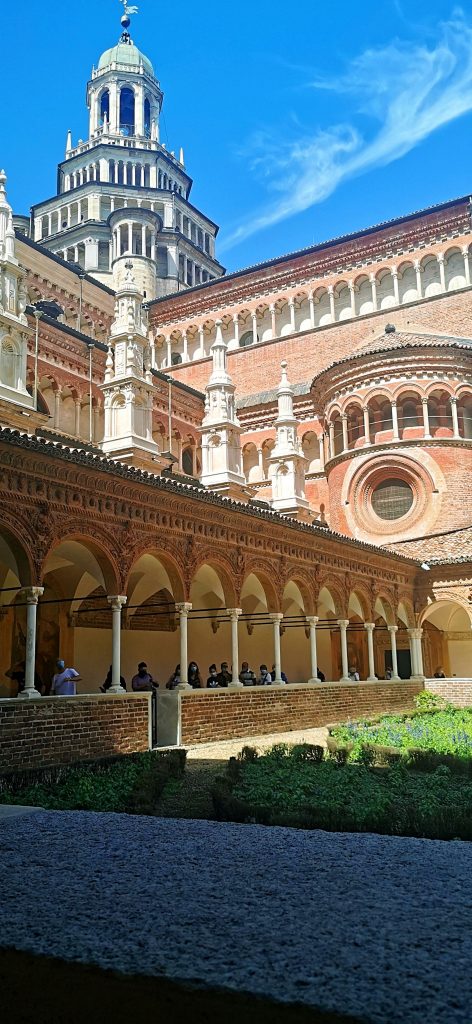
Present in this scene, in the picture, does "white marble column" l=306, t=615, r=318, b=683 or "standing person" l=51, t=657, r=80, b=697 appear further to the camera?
"white marble column" l=306, t=615, r=318, b=683

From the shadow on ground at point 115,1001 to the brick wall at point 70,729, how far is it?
829cm

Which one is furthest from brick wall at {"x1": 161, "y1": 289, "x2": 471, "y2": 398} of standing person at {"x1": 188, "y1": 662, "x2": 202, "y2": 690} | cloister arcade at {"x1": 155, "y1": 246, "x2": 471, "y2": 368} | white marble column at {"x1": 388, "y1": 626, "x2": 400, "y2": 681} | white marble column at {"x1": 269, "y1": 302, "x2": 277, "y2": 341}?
standing person at {"x1": 188, "y1": 662, "x2": 202, "y2": 690}

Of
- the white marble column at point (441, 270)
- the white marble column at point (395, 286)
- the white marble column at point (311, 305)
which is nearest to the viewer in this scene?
the white marble column at point (441, 270)

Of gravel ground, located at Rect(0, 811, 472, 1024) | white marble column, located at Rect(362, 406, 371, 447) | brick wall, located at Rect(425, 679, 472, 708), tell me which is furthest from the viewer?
white marble column, located at Rect(362, 406, 371, 447)

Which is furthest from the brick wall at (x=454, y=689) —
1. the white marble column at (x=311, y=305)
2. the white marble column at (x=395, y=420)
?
the white marble column at (x=311, y=305)

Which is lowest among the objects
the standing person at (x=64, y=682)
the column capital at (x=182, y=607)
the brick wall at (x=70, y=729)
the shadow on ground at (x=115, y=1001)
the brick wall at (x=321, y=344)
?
the shadow on ground at (x=115, y=1001)

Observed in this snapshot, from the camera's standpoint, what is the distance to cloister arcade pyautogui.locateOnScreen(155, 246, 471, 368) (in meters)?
35.6

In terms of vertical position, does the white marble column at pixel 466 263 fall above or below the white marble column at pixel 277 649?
above

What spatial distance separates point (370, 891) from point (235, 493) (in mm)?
21953

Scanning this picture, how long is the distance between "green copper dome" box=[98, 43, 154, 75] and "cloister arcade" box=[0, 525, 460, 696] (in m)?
50.4

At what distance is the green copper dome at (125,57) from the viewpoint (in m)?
62.9

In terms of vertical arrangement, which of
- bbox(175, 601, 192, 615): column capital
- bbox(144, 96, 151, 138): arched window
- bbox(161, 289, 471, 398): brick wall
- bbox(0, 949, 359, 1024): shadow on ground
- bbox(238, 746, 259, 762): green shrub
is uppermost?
bbox(144, 96, 151, 138): arched window

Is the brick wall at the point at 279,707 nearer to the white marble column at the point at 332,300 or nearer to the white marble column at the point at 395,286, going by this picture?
the white marble column at the point at 395,286

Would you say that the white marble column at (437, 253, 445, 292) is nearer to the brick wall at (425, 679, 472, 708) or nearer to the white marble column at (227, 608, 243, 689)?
the brick wall at (425, 679, 472, 708)
